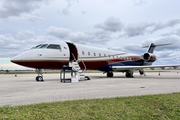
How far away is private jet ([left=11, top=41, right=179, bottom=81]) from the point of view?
15.7 meters

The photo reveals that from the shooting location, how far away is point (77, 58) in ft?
63.8

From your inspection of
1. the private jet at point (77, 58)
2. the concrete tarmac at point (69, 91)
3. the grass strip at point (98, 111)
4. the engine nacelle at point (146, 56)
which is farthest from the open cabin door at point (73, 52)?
the grass strip at point (98, 111)

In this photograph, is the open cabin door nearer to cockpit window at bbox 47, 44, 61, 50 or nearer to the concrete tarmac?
cockpit window at bbox 47, 44, 61, 50

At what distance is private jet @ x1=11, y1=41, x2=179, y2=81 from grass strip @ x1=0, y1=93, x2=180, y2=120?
35.3 feet

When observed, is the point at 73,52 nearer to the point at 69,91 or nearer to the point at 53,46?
the point at 53,46

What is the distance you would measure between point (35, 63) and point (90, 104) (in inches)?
435

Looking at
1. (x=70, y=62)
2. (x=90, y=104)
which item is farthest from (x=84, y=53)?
(x=90, y=104)

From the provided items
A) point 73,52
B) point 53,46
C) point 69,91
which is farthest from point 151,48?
point 69,91

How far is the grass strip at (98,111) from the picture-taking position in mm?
4742

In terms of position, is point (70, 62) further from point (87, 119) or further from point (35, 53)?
point (87, 119)

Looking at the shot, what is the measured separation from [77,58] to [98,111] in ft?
47.3

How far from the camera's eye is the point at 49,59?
1647 cm

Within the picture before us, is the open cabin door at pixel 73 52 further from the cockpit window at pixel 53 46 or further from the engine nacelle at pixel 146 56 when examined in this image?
the engine nacelle at pixel 146 56

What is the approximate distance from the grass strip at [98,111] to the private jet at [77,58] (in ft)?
35.3
